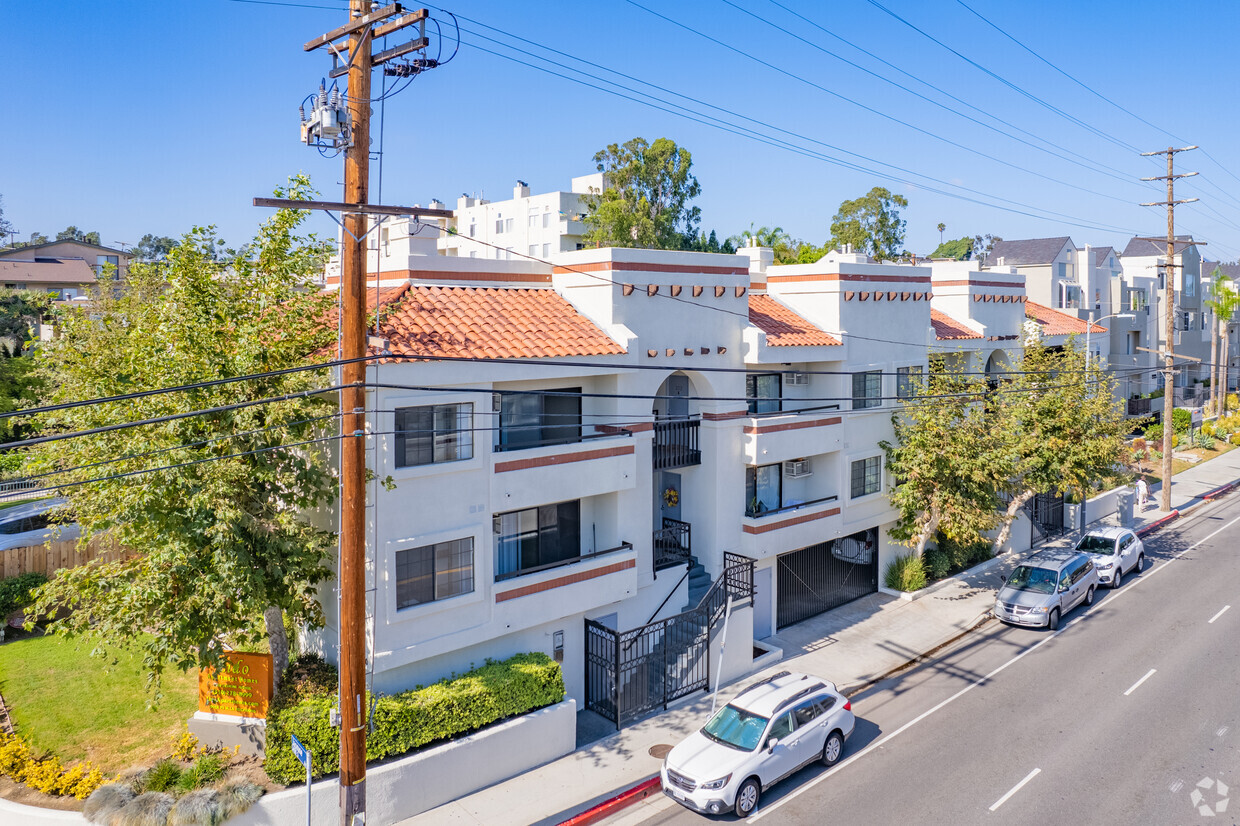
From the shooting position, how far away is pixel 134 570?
13.8 m

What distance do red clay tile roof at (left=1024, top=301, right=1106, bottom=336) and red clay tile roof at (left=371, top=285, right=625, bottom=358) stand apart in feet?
81.3

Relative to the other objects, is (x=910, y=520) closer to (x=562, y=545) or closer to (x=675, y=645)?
(x=675, y=645)

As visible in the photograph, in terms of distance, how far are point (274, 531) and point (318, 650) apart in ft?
12.2

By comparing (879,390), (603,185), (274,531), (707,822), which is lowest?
(707,822)

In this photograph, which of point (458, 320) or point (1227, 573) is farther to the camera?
point (1227, 573)

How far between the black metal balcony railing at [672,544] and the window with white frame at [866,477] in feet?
18.4

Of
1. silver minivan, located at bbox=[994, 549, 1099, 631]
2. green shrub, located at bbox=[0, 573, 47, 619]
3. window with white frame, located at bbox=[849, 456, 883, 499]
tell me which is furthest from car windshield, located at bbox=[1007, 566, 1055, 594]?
green shrub, located at bbox=[0, 573, 47, 619]

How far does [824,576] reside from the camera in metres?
25.3

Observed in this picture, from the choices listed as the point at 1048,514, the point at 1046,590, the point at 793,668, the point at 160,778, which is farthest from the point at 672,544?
the point at 1048,514

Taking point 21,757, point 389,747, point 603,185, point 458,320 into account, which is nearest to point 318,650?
point 389,747

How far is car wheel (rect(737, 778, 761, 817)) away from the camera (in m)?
14.6

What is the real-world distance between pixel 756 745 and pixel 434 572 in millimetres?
6571

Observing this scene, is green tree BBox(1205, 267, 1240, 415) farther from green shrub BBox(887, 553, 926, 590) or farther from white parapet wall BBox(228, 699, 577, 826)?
white parapet wall BBox(228, 699, 577, 826)

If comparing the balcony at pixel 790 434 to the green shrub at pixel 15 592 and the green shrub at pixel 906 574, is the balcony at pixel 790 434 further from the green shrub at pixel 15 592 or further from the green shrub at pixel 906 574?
the green shrub at pixel 15 592
